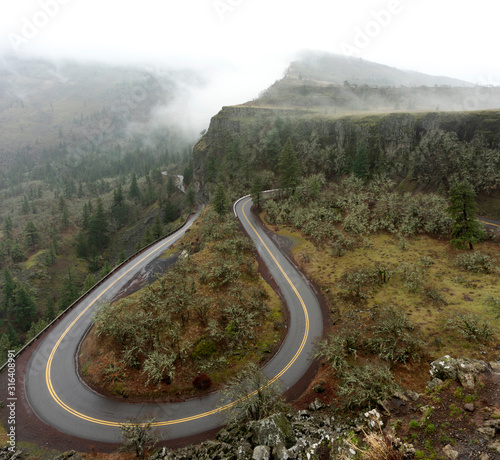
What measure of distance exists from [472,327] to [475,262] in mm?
15537

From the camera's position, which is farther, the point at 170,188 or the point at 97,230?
the point at 170,188

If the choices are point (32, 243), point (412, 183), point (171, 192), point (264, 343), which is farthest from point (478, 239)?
point (32, 243)

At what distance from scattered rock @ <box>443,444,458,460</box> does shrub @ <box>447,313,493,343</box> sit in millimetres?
14673

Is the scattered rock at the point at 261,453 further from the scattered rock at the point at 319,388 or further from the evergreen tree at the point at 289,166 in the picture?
the evergreen tree at the point at 289,166

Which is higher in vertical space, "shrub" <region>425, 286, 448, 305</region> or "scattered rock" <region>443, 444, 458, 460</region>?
"scattered rock" <region>443, 444, 458, 460</region>

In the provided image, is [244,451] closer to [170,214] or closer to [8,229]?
[170,214]

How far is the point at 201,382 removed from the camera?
2280cm

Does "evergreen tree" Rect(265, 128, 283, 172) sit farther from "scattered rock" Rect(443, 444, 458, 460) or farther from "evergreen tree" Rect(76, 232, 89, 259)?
"evergreen tree" Rect(76, 232, 89, 259)

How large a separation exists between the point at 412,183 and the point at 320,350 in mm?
45851

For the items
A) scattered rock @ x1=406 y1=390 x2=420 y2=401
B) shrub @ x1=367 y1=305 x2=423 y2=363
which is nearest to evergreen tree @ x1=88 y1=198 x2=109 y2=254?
shrub @ x1=367 y1=305 x2=423 y2=363

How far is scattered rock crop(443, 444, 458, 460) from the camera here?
11.2 metres

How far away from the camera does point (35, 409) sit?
21.9m

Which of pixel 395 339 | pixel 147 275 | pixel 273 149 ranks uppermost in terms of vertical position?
pixel 273 149

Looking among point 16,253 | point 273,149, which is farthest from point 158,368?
point 16,253
